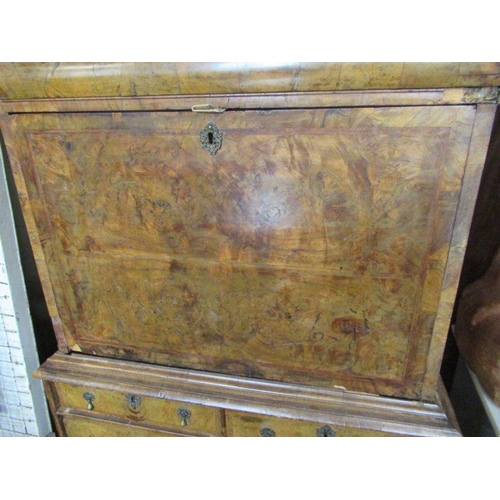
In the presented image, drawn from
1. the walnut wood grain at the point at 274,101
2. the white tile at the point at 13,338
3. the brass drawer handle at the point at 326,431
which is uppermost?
the walnut wood grain at the point at 274,101

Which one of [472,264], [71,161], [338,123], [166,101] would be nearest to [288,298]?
[338,123]

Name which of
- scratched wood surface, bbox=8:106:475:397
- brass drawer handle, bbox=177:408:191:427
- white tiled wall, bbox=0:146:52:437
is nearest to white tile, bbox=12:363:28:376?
white tiled wall, bbox=0:146:52:437

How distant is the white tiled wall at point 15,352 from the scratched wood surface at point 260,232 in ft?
0.78

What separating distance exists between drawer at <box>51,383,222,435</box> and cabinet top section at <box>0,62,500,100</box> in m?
0.88

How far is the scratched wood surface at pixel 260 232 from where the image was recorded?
0.80 metres

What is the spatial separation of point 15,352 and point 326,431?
3.68 ft

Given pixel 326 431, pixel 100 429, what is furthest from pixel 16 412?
pixel 326 431

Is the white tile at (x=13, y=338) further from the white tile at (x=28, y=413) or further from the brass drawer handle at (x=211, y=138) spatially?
the brass drawer handle at (x=211, y=138)

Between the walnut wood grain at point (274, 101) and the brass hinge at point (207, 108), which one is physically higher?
the walnut wood grain at point (274, 101)

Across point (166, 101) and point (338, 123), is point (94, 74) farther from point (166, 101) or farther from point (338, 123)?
point (338, 123)

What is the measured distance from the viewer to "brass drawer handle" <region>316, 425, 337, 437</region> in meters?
1.01

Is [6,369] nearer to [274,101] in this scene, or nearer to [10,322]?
[10,322]

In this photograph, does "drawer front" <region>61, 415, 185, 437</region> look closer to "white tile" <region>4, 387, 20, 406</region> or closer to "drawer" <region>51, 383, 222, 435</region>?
Answer: "drawer" <region>51, 383, 222, 435</region>

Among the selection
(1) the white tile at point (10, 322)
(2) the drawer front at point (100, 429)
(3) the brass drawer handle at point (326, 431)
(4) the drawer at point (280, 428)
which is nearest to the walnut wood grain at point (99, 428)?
(2) the drawer front at point (100, 429)
